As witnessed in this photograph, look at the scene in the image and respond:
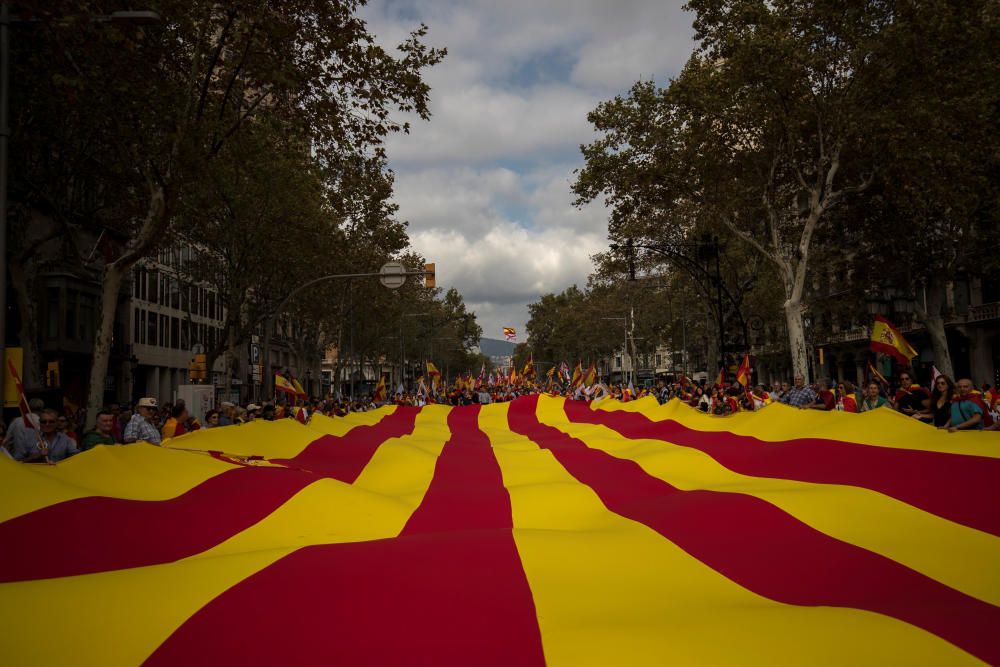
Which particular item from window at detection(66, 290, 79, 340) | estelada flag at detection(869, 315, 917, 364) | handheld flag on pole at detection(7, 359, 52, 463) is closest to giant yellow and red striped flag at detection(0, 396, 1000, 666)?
handheld flag on pole at detection(7, 359, 52, 463)

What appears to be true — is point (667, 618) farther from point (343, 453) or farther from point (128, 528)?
point (343, 453)

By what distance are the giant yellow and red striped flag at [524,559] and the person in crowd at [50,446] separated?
177 cm

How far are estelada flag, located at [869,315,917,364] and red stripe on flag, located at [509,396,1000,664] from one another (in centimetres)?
1205

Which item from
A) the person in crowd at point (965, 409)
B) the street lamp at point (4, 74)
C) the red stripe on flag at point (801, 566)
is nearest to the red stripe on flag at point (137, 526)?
the red stripe on flag at point (801, 566)

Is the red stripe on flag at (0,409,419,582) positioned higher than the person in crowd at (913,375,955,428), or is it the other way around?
the person in crowd at (913,375,955,428)

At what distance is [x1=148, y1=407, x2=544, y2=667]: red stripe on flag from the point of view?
295 cm

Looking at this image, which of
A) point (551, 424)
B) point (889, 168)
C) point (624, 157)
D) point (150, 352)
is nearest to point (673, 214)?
Result: point (624, 157)

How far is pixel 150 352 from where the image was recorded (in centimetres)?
4919

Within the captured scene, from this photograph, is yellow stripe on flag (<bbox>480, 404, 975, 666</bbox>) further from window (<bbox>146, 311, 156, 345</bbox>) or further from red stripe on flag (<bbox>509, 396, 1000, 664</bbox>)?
window (<bbox>146, 311, 156, 345</bbox>)

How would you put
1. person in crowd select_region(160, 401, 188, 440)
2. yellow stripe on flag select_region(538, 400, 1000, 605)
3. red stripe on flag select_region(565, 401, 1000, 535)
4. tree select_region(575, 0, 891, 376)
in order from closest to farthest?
1. yellow stripe on flag select_region(538, 400, 1000, 605)
2. red stripe on flag select_region(565, 401, 1000, 535)
3. person in crowd select_region(160, 401, 188, 440)
4. tree select_region(575, 0, 891, 376)

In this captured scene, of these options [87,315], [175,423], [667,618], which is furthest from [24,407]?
[87,315]

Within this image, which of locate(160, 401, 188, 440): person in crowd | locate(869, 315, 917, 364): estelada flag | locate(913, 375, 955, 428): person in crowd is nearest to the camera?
locate(913, 375, 955, 428): person in crowd

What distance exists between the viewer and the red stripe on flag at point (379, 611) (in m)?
2.95

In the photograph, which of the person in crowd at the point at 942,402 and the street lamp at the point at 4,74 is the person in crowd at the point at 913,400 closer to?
the person in crowd at the point at 942,402
